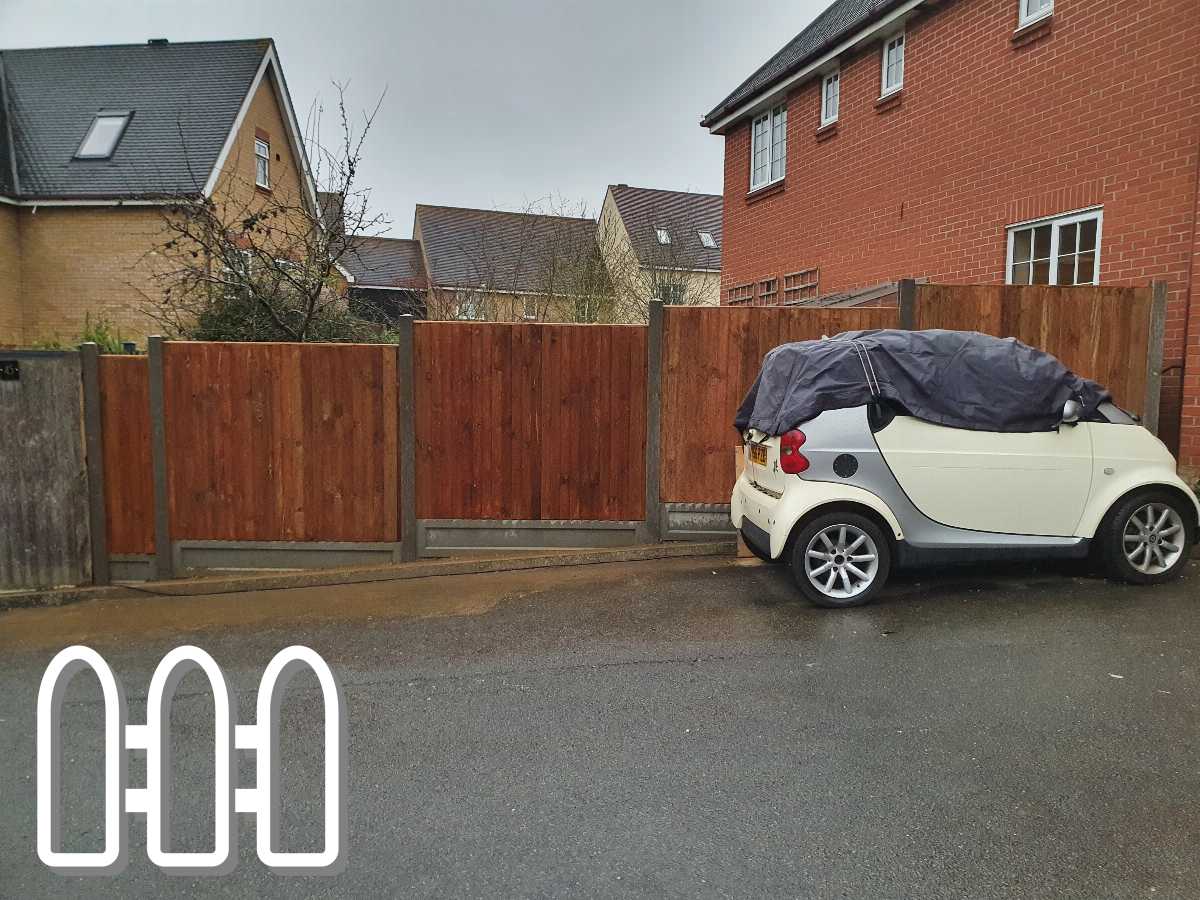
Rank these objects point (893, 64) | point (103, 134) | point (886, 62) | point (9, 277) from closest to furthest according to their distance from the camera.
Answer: point (893, 64) → point (886, 62) → point (9, 277) → point (103, 134)

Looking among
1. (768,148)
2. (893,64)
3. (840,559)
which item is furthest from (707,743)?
(768,148)

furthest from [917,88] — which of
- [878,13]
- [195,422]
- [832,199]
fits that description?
[195,422]

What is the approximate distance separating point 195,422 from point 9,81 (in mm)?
20828

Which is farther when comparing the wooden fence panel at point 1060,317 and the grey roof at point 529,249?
the grey roof at point 529,249

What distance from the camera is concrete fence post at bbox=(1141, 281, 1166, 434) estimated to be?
7551mm

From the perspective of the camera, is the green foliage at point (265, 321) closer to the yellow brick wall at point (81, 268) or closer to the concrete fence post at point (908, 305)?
the concrete fence post at point (908, 305)

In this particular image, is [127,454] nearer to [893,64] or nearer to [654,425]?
[654,425]

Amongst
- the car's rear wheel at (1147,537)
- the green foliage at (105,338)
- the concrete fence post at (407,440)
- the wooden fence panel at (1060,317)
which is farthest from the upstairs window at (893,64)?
the green foliage at (105,338)

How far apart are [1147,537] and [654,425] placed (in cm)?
378

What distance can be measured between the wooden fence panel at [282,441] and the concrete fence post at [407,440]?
0.23 ft

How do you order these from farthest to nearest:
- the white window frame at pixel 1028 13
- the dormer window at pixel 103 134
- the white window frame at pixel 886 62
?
the dormer window at pixel 103 134, the white window frame at pixel 886 62, the white window frame at pixel 1028 13

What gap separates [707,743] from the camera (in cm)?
382

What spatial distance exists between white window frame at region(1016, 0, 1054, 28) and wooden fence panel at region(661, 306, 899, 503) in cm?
461

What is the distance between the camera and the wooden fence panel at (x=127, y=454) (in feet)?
24.2
